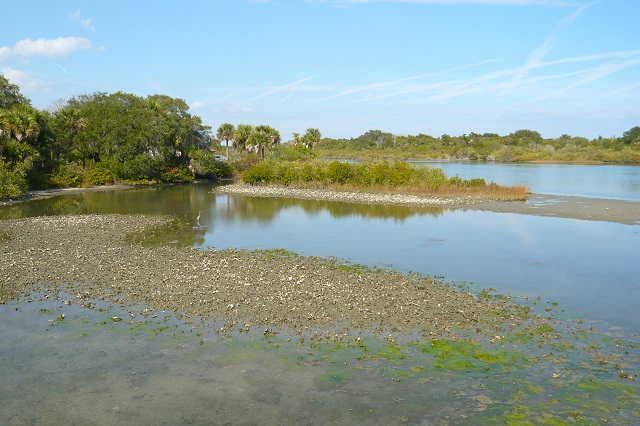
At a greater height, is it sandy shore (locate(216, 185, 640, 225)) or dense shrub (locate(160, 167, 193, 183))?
dense shrub (locate(160, 167, 193, 183))

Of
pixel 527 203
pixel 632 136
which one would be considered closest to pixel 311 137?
pixel 527 203

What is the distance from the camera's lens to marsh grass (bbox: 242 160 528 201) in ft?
191

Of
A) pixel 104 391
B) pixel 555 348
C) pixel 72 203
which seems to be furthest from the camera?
pixel 72 203

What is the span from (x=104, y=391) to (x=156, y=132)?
69166 mm

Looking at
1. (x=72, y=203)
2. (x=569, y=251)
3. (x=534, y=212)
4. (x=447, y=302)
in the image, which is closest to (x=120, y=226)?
(x=72, y=203)

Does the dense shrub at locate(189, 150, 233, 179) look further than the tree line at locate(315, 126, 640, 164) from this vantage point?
No

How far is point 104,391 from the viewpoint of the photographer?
39.1ft

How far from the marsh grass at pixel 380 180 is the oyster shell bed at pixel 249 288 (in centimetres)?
3753

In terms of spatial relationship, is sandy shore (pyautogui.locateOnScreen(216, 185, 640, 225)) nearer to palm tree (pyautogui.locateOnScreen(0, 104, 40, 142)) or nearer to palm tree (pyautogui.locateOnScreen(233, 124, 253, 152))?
palm tree (pyautogui.locateOnScreen(0, 104, 40, 142))

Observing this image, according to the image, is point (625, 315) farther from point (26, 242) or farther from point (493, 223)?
point (26, 242)

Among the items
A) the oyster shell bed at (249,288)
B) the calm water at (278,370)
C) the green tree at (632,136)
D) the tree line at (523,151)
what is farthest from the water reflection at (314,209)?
the green tree at (632,136)

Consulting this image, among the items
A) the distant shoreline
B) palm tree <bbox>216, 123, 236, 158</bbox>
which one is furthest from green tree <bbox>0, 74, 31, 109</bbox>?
palm tree <bbox>216, 123, 236, 158</bbox>

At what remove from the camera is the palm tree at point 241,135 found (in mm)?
96812

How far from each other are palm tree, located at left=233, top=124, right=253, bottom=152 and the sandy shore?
1288 inches
